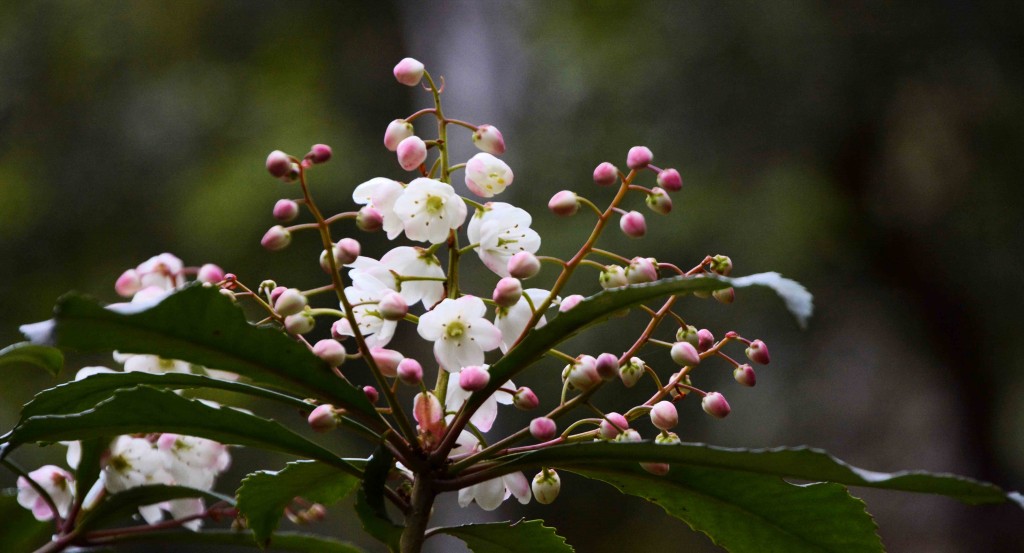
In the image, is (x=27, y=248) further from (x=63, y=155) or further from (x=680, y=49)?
(x=680, y=49)

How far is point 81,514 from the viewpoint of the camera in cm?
79

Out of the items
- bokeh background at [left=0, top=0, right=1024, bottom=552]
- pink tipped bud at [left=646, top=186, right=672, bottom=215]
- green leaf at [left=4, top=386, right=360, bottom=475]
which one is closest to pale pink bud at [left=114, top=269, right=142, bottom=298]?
green leaf at [left=4, top=386, right=360, bottom=475]

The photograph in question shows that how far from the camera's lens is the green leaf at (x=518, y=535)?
0.63 meters

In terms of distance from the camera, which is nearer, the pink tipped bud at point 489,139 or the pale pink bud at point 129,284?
the pink tipped bud at point 489,139

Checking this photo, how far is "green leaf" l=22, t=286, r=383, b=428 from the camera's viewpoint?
50 cm

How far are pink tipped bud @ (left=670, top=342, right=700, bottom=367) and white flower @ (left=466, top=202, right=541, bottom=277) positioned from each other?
12cm

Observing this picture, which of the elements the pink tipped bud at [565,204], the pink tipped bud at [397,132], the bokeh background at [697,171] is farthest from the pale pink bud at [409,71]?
the bokeh background at [697,171]

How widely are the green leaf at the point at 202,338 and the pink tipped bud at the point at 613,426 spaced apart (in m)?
0.14

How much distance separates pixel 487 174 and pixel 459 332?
0.41 feet

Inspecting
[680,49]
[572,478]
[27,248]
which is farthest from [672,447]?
[27,248]

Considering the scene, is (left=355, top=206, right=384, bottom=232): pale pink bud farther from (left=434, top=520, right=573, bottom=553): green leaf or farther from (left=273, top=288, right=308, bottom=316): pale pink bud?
(left=434, top=520, right=573, bottom=553): green leaf

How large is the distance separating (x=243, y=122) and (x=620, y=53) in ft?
7.07

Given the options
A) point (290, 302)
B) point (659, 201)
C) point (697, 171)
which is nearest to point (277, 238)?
point (290, 302)

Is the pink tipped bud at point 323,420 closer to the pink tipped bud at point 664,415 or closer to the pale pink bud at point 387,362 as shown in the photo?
the pale pink bud at point 387,362
